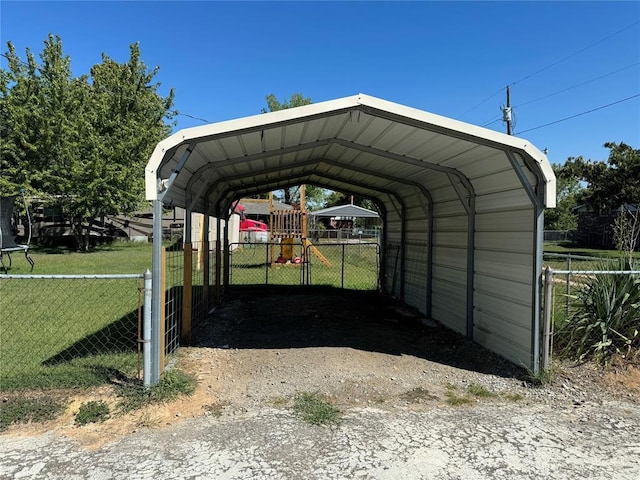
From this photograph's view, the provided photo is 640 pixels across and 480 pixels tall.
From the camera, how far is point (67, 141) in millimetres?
18891

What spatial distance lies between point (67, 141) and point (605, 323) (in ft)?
67.4

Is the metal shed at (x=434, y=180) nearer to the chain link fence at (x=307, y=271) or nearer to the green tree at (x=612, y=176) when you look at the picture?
the chain link fence at (x=307, y=271)

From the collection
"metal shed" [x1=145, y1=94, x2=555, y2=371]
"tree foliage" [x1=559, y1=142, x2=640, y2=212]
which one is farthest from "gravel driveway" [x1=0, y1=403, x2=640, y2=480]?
"tree foliage" [x1=559, y1=142, x2=640, y2=212]

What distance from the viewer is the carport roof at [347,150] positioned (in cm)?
416

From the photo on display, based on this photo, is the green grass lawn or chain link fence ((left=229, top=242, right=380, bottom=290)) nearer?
the green grass lawn

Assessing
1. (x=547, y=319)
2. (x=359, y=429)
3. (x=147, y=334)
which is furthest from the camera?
(x=547, y=319)

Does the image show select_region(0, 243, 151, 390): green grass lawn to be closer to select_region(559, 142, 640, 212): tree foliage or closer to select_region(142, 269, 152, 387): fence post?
select_region(142, 269, 152, 387): fence post

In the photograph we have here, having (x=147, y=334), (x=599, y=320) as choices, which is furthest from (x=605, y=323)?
(x=147, y=334)

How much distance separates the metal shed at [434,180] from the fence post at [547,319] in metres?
0.07

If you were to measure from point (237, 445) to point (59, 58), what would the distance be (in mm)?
23282

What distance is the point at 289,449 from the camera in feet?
10.1

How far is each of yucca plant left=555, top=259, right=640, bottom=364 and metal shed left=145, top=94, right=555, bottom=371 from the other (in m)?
0.64

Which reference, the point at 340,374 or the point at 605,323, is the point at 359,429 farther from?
the point at 605,323

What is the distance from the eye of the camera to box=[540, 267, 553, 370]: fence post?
4.34 metres
